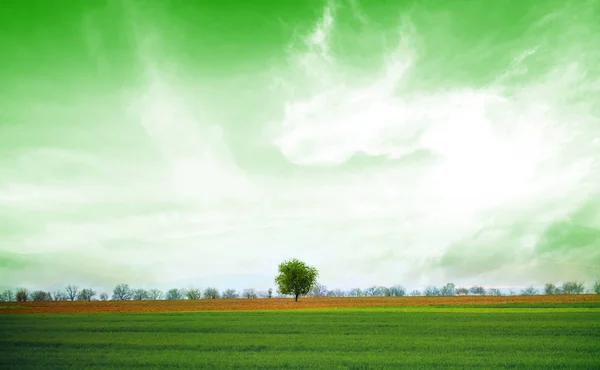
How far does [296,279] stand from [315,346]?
85.4 m

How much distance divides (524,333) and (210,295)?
15795 cm

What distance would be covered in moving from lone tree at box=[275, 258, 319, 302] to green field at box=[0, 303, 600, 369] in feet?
242

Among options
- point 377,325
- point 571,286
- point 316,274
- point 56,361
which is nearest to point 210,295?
point 316,274

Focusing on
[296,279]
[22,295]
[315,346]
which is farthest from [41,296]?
[315,346]

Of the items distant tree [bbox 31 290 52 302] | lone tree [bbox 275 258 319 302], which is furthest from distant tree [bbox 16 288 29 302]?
lone tree [bbox 275 258 319 302]

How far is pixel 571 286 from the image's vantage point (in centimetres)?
14838

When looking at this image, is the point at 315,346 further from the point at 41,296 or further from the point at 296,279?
the point at 41,296

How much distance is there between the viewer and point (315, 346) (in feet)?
76.6

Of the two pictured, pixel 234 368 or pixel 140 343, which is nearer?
pixel 234 368

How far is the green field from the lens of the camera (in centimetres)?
1872

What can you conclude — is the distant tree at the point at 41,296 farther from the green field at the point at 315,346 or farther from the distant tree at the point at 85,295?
the green field at the point at 315,346

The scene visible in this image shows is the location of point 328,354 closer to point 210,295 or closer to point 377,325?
point 377,325

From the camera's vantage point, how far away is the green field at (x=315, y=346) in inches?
737

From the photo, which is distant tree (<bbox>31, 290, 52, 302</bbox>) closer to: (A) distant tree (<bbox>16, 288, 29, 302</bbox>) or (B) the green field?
(A) distant tree (<bbox>16, 288, 29, 302</bbox>)
